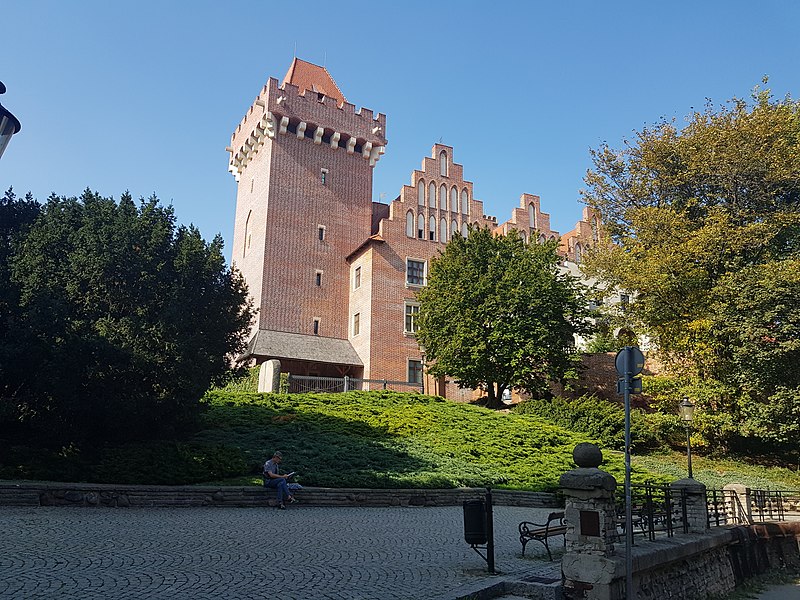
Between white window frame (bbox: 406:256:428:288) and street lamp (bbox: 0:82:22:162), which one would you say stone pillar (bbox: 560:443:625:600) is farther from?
white window frame (bbox: 406:256:428:288)

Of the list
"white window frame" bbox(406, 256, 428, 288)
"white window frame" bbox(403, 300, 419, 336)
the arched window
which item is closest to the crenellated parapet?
the arched window

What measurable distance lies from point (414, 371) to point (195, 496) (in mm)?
25497

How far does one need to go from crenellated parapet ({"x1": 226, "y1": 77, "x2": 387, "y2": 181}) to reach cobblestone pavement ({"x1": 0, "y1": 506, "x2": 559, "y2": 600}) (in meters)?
31.6

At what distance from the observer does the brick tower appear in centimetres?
3831

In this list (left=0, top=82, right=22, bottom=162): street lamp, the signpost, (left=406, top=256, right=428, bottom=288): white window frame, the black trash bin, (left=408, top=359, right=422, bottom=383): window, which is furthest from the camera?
(left=406, top=256, right=428, bottom=288): white window frame

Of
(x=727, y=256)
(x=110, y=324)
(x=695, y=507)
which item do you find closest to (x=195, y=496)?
(x=110, y=324)

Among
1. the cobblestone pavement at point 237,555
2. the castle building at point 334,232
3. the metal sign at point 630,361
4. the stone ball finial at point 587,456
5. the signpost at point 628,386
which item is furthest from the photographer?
the castle building at point 334,232

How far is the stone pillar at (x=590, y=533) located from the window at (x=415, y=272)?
32.1 meters

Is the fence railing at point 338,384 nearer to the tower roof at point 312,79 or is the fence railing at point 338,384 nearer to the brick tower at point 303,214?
the brick tower at point 303,214

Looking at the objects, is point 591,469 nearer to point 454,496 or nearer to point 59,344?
point 454,496

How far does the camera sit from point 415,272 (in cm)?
4069

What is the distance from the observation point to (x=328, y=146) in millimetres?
42781

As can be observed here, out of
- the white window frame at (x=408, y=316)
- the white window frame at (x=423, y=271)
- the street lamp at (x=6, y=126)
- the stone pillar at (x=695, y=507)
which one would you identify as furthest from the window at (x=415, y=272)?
the street lamp at (x=6, y=126)

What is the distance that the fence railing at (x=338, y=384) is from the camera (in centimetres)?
3441
